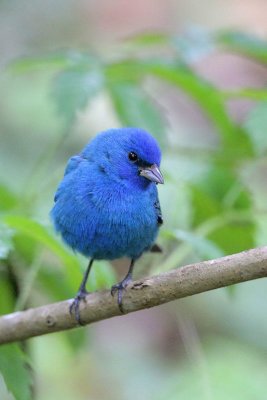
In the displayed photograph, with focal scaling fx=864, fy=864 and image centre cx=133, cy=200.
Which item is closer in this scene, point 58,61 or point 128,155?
point 128,155

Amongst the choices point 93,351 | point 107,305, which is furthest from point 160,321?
point 107,305

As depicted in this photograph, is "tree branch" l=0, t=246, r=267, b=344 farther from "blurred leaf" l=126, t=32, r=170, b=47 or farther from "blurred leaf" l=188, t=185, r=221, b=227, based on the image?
"blurred leaf" l=126, t=32, r=170, b=47

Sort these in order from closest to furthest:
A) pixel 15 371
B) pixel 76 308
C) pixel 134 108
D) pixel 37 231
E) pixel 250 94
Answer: pixel 15 371 → pixel 37 231 → pixel 76 308 → pixel 250 94 → pixel 134 108

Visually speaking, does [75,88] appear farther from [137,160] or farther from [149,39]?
[149,39]

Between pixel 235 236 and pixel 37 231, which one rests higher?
pixel 235 236

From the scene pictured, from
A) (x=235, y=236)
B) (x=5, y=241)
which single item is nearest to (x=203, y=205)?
(x=235, y=236)
